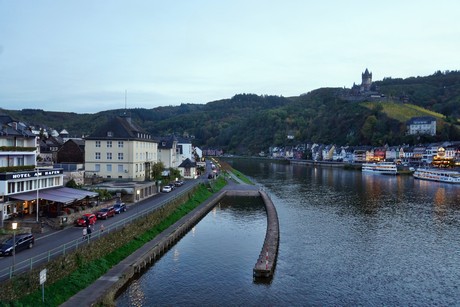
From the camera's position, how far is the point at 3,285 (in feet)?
53.4

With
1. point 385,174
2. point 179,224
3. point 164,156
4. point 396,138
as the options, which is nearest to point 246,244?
point 179,224

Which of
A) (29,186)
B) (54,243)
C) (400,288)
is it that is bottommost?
(400,288)

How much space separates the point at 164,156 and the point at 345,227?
1641 inches

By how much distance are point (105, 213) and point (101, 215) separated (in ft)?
1.46

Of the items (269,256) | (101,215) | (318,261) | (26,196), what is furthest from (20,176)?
(318,261)

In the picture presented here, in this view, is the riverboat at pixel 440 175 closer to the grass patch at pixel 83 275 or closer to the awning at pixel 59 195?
the grass patch at pixel 83 275

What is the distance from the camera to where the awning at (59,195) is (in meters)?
31.1

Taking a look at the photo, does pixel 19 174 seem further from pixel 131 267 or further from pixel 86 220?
pixel 131 267

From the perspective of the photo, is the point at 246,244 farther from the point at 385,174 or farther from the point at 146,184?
the point at 385,174

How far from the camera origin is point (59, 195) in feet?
109

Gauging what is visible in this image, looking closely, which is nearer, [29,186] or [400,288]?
[400,288]

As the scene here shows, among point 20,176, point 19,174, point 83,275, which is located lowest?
point 83,275

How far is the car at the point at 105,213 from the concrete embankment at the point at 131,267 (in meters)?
4.91

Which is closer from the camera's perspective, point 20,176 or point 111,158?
point 20,176
